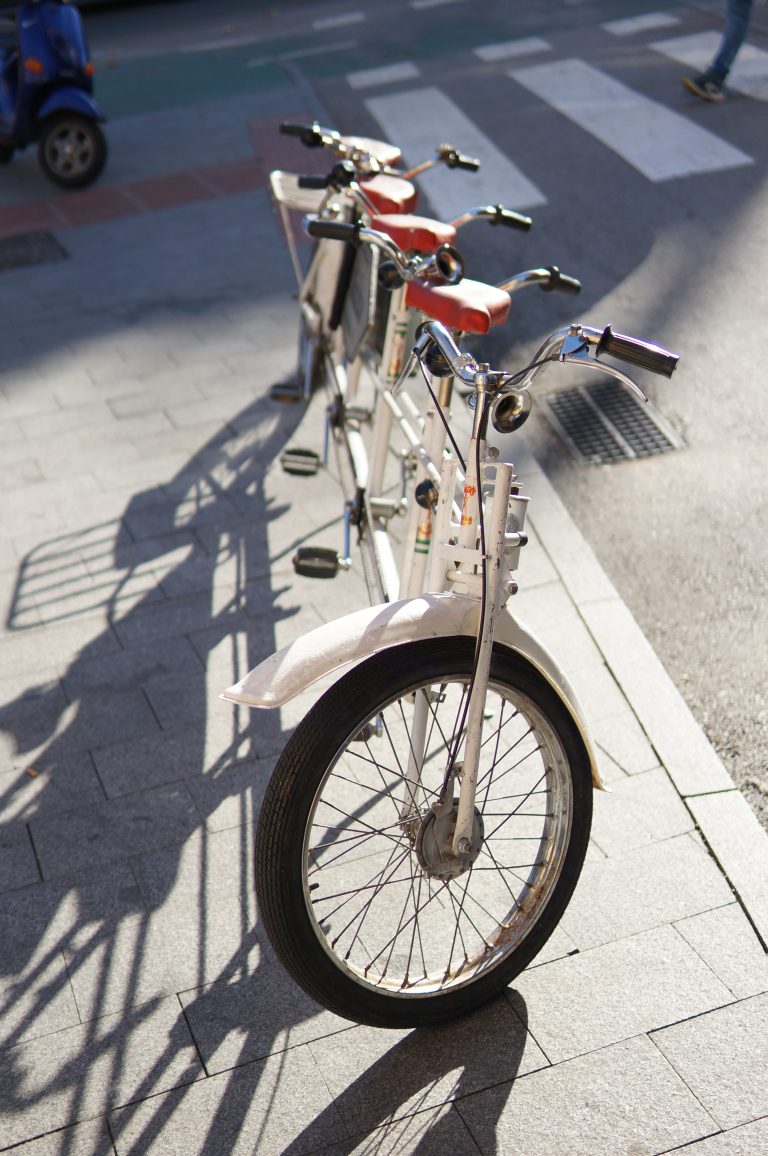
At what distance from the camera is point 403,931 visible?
3225 millimetres

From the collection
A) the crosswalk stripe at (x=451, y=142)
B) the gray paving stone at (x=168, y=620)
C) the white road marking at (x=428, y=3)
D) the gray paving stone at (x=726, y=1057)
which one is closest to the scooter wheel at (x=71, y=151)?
the crosswalk stripe at (x=451, y=142)

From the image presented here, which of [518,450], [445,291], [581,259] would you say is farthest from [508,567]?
[581,259]

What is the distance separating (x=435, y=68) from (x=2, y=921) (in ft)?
34.0

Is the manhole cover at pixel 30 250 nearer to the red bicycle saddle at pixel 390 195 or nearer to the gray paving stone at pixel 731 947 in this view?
the red bicycle saddle at pixel 390 195

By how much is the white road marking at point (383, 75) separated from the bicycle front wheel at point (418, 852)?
30.4 ft

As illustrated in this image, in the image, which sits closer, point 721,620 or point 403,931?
point 403,931

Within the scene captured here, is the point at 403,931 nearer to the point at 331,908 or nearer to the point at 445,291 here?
the point at 331,908

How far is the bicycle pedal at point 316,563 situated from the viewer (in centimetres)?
418

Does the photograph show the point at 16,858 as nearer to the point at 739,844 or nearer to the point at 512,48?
the point at 739,844

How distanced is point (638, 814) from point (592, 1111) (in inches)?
39.0

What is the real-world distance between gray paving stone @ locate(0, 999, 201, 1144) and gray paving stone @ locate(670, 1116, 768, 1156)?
1.11m

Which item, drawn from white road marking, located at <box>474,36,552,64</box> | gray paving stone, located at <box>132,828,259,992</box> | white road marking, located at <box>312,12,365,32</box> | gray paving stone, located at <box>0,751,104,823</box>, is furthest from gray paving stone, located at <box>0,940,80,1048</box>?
white road marking, located at <box>312,12,365,32</box>

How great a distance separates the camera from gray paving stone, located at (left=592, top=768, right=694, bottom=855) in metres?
3.47

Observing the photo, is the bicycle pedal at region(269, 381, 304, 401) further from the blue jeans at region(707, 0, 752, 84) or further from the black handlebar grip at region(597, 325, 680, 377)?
the blue jeans at region(707, 0, 752, 84)
